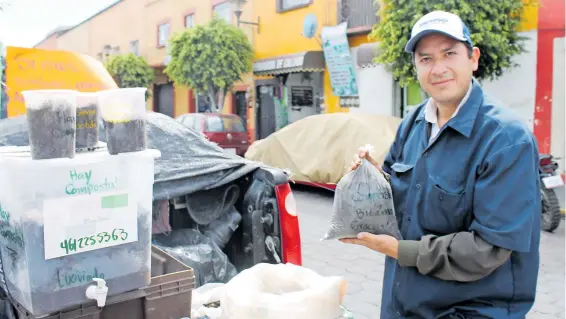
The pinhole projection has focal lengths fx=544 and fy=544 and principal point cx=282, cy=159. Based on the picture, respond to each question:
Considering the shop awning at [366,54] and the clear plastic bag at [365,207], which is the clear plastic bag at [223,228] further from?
the shop awning at [366,54]

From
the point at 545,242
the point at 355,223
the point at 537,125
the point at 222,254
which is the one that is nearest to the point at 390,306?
the point at 355,223

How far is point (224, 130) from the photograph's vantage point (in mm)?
13578

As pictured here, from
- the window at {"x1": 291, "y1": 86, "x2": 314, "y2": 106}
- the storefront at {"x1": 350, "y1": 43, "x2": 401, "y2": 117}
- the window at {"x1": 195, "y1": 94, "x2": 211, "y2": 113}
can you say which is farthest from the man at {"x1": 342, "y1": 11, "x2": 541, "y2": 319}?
the window at {"x1": 195, "y1": 94, "x2": 211, "y2": 113}

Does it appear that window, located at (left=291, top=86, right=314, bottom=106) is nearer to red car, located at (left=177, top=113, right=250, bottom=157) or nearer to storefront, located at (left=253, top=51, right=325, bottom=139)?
storefront, located at (left=253, top=51, right=325, bottom=139)

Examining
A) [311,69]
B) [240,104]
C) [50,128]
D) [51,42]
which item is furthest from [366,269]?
[51,42]

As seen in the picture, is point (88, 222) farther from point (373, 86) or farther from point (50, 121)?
point (373, 86)

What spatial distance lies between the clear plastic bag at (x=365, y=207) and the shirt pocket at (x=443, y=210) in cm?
18

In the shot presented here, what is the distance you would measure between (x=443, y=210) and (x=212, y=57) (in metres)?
17.6

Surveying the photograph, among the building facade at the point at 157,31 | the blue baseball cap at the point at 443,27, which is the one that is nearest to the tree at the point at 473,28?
the blue baseball cap at the point at 443,27

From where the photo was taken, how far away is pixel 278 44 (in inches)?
743

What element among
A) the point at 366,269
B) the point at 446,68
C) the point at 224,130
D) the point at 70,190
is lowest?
the point at 366,269

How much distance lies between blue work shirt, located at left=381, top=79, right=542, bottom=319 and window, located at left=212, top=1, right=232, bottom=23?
1990 centimetres

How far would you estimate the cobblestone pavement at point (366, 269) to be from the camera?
4.71 meters

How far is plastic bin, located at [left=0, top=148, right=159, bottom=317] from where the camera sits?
1.70 meters
